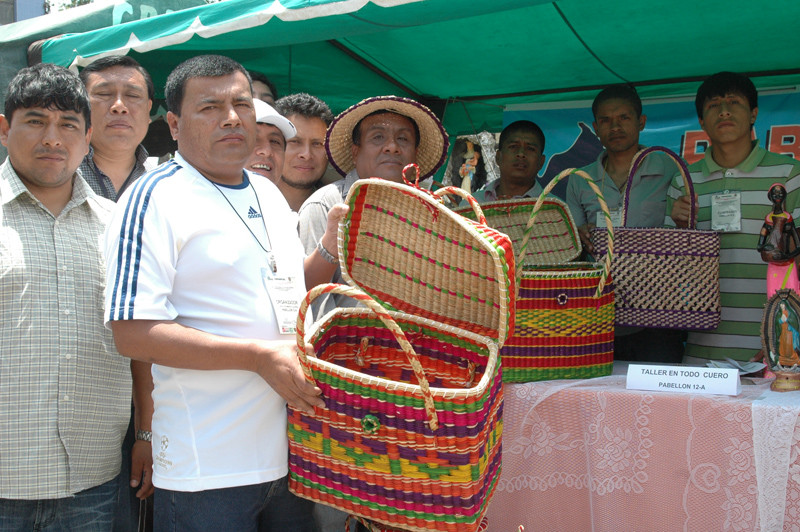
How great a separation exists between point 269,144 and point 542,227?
1.28 meters

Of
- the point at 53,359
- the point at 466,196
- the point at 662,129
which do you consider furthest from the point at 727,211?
the point at 53,359

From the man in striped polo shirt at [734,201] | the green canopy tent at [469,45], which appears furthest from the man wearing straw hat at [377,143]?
the man in striped polo shirt at [734,201]

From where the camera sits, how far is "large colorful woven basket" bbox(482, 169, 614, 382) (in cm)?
228

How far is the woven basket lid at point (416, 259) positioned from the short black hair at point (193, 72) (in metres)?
0.48

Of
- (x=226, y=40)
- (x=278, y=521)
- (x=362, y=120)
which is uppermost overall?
(x=226, y=40)

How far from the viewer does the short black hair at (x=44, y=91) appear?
1.96 m

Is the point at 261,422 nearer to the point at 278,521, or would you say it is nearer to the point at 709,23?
the point at 278,521

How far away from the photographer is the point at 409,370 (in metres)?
1.91

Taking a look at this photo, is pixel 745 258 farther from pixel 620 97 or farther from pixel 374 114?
pixel 374 114

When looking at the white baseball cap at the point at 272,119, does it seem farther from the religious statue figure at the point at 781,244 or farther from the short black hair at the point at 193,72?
the religious statue figure at the point at 781,244

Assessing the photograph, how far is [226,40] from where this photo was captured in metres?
3.14

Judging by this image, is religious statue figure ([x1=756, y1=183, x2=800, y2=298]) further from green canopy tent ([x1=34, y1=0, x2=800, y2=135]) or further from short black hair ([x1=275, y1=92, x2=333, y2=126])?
short black hair ([x1=275, y1=92, x2=333, y2=126])

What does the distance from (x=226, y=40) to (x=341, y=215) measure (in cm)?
177

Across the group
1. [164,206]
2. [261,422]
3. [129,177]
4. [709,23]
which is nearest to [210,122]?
[164,206]
